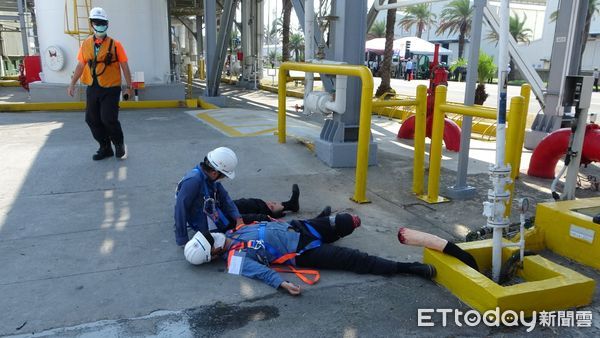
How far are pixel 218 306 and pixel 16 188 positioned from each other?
11.7 feet

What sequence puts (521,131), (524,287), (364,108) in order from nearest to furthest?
1. (524,287)
2. (521,131)
3. (364,108)

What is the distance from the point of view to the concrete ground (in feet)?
9.74

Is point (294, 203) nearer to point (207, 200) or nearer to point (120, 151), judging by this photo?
point (207, 200)

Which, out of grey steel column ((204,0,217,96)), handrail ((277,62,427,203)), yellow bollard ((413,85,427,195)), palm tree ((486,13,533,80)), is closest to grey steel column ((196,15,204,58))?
grey steel column ((204,0,217,96))

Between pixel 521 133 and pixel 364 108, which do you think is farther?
pixel 364 108

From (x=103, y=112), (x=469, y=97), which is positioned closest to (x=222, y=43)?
(x=103, y=112)

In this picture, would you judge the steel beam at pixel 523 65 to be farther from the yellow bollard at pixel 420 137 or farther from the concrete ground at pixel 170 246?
the yellow bollard at pixel 420 137

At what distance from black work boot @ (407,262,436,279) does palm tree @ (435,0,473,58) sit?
41.9 m

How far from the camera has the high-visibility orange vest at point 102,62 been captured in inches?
241

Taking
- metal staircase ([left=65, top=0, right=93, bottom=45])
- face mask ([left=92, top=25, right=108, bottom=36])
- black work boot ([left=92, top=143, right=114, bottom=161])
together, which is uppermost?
metal staircase ([left=65, top=0, right=93, bottom=45])

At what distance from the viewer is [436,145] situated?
5289 millimetres

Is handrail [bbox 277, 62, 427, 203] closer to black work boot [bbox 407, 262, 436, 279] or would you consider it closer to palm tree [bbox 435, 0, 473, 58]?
black work boot [bbox 407, 262, 436, 279]

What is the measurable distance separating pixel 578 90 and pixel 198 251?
365 cm

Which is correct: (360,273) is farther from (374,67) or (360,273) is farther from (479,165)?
(374,67)
